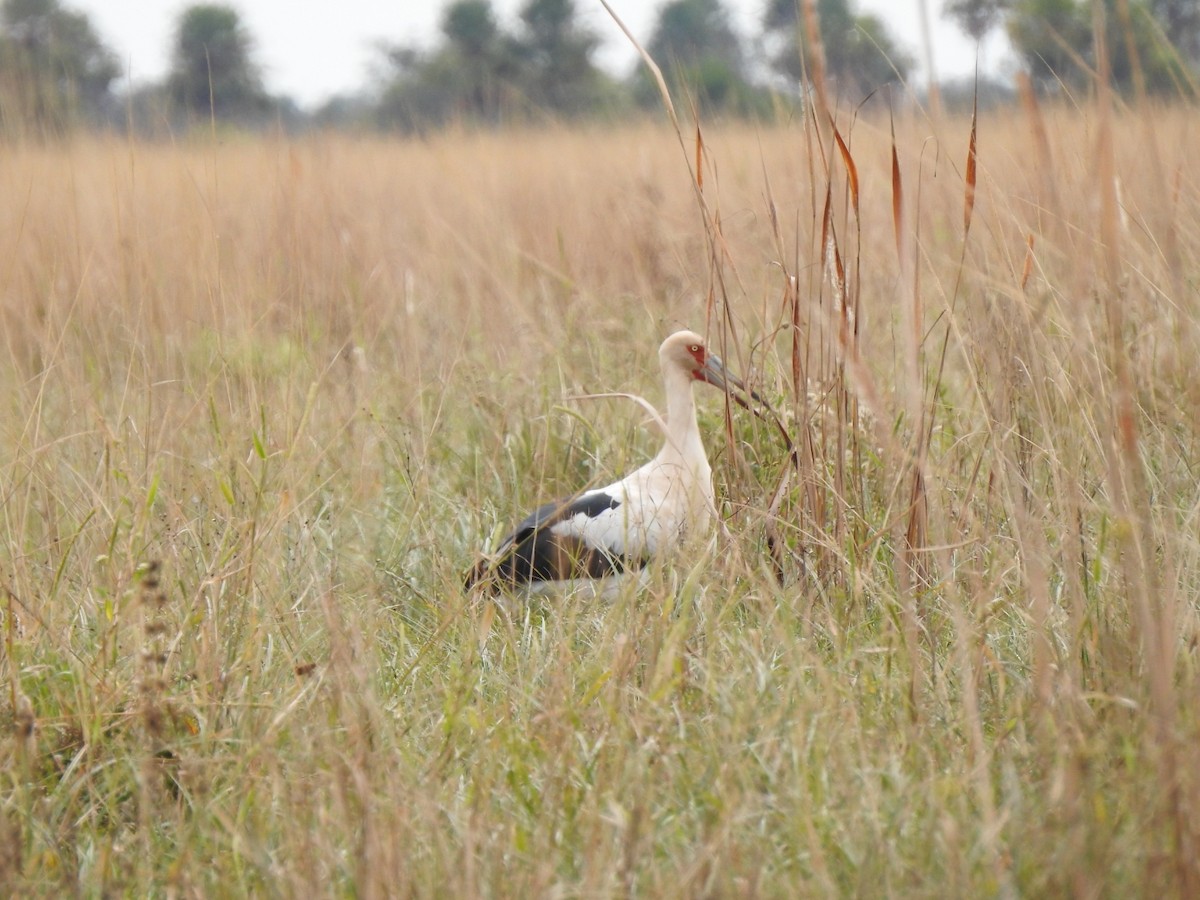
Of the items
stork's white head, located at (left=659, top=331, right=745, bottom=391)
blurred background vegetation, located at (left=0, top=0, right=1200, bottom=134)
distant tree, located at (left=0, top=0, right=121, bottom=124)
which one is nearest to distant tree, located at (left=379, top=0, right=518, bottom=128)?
blurred background vegetation, located at (left=0, top=0, right=1200, bottom=134)

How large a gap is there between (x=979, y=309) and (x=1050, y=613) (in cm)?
62

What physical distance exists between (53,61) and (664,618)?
3.81 metres

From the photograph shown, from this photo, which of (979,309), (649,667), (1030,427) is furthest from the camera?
(1030,427)

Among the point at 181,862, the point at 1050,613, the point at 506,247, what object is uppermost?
the point at 506,247

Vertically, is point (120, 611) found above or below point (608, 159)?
below

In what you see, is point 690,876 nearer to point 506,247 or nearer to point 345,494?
point 345,494

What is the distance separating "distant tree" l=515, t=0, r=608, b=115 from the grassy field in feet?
46.0

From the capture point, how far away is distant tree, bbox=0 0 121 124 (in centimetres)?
318

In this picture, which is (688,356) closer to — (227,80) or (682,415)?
(682,415)

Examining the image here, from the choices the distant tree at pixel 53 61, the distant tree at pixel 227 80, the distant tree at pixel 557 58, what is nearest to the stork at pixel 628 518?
the distant tree at pixel 53 61

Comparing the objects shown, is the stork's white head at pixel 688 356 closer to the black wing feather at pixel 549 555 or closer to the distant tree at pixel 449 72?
the black wing feather at pixel 549 555

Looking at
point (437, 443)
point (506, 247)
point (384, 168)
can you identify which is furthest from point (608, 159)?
point (437, 443)

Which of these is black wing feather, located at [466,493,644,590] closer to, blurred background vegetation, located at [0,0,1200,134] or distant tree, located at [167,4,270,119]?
blurred background vegetation, located at [0,0,1200,134]

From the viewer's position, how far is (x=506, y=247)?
4738 millimetres
